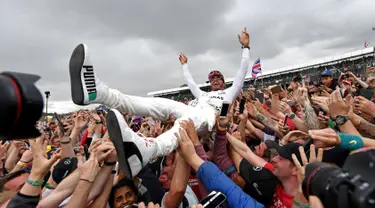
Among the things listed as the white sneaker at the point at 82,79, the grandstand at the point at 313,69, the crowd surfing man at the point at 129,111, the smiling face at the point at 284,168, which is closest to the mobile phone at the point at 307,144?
the smiling face at the point at 284,168

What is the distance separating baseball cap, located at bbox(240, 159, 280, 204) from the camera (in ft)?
8.45

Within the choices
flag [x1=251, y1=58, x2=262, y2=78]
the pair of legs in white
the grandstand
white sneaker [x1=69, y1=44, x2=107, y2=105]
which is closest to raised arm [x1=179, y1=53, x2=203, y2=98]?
the pair of legs in white

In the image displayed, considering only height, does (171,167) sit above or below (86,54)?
below

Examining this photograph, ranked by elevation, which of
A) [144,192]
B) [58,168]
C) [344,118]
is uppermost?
[344,118]

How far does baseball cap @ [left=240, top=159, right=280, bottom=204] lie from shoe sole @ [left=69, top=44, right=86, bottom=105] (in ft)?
5.91

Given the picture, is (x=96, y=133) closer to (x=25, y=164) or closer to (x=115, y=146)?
(x=25, y=164)

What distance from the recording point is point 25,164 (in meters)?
3.81

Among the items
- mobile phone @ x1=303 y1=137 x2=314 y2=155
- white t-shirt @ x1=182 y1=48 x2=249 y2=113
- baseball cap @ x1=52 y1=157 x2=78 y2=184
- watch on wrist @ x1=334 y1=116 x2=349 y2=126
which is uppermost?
white t-shirt @ x1=182 y1=48 x2=249 y2=113

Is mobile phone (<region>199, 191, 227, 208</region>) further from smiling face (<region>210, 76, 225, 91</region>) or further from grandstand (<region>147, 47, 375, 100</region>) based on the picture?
→ grandstand (<region>147, 47, 375, 100</region>)

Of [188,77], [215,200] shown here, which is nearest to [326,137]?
[215,200]

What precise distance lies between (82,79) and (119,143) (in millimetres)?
842

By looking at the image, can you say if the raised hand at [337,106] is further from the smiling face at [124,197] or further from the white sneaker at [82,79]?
the white sneaker at [82,79]

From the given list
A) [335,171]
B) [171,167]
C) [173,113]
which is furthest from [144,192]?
[335,171]

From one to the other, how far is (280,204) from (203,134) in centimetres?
128
